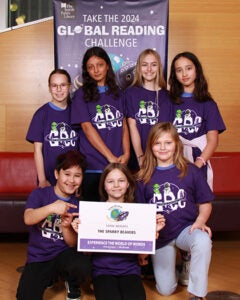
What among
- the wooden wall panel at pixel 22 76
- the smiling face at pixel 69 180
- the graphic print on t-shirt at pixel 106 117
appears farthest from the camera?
the wooden wall panel at pixel 22 76

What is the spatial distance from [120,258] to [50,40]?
3.14 m

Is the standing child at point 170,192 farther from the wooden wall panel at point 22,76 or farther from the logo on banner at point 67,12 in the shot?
the wooden wall panel at point 22,76

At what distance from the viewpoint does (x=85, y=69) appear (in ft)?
12.5

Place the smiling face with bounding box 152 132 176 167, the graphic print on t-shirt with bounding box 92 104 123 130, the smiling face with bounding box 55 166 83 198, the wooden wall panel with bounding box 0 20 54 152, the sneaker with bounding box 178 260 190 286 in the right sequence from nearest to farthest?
the smiling face with bounding box 55 166 83 198
the smiling face with bounding box 152 132 176 167
the sneaker with bounding box 178 260 190 286
the graphic print on t-shirt with bounding box 92 104 123 130
the wooden wall panel with bounding box 0 20 54 152

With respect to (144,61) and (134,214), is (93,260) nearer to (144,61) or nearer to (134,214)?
(134,214)

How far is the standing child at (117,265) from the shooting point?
9.95ft

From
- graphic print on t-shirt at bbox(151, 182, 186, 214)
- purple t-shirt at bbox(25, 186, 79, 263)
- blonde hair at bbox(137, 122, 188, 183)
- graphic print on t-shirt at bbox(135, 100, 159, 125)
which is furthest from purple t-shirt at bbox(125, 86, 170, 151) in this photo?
purple t-shirt at bbox(25, 186, 79, 263)

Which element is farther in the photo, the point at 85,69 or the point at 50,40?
the point at 50,40

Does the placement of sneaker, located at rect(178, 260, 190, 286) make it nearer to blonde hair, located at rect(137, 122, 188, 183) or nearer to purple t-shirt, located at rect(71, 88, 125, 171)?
blonde hair, located at rect(137, 122, 188, 183)

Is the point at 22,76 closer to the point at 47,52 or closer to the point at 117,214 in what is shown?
the point at 47,52

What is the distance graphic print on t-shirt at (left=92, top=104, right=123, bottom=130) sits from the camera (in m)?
3.71

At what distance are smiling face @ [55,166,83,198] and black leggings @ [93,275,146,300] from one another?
0.50 meters

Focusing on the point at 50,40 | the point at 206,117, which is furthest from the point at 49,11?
the point at 206,117

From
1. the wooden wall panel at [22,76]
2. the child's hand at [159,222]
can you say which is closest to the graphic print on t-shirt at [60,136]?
the child's hand at [159,222]
